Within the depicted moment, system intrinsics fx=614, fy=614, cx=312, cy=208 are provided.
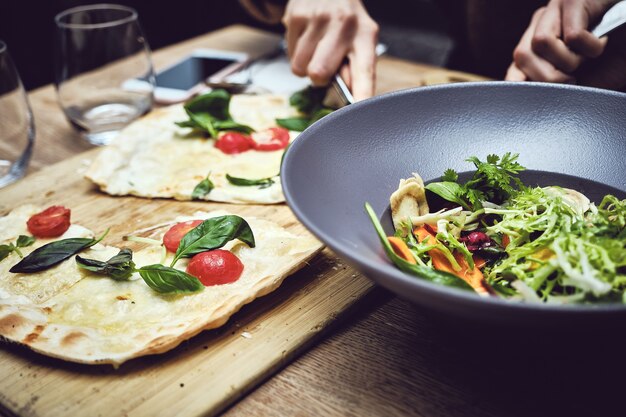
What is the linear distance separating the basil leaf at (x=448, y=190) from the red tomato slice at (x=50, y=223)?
41.9 inches

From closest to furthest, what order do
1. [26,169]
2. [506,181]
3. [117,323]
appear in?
[117,323], [506,181], [26,169]

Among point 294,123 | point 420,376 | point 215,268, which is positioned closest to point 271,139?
point 294,123

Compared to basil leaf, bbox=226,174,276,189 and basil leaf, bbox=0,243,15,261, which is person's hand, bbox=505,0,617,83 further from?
basil leaf, bbox=0,243,15,261

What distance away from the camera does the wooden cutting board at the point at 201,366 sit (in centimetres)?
125

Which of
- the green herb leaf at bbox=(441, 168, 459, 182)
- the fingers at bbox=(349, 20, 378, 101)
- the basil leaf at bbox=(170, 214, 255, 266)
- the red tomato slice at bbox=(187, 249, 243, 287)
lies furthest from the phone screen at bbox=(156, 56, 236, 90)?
the green herb leaf at bbox=(441, 168, 459, 182)

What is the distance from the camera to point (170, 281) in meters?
1.45

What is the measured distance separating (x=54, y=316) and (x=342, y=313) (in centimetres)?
69

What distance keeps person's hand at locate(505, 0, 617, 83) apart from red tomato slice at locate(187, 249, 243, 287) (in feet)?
4.29

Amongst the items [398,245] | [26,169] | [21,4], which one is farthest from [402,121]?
[21,4]

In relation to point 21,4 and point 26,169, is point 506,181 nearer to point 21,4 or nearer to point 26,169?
point 26,169

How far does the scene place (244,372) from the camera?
131cm

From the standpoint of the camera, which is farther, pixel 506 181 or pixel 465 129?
pixel 465 129

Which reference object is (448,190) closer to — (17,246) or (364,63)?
(364,63)

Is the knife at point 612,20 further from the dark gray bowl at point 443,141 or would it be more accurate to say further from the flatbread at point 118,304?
the flatbread at point 118,304
